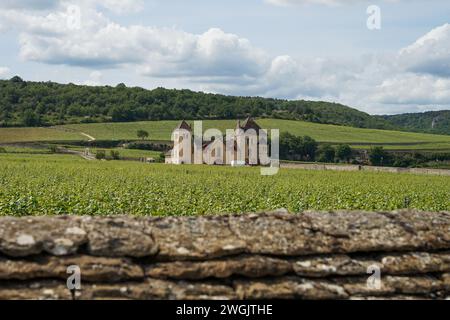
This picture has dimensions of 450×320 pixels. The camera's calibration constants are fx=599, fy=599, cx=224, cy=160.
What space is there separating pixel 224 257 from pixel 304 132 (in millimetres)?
129729

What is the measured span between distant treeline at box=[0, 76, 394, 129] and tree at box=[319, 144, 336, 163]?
43.3m

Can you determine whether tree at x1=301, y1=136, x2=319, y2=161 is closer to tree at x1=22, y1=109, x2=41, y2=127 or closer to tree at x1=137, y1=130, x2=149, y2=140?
tree at x1=137, y1=130, x2=149, y2=140

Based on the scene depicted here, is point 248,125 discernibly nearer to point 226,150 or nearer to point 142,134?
point 226,150

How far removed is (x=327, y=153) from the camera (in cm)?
11362

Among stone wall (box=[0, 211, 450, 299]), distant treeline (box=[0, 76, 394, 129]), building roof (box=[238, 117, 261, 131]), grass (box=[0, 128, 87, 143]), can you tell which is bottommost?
grass (box=[0, 128, 87, 143])

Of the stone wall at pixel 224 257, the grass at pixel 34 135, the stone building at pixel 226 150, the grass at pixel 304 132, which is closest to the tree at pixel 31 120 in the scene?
the grass at pixel 304 132

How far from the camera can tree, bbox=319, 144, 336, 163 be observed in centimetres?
11281

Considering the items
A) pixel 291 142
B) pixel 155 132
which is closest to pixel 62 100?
pixel 155 132

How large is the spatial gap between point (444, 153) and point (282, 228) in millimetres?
113891

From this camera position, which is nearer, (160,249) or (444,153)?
(160,249)

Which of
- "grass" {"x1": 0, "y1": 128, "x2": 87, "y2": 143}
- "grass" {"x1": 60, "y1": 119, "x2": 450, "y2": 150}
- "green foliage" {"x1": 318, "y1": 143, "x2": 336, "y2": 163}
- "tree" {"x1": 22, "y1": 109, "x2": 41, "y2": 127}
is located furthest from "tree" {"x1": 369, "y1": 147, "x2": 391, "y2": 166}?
"tree" {"x1": 22, "y1": 109, "x2": 41, "y2": 127}

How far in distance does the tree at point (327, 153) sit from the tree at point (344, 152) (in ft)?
3.27
